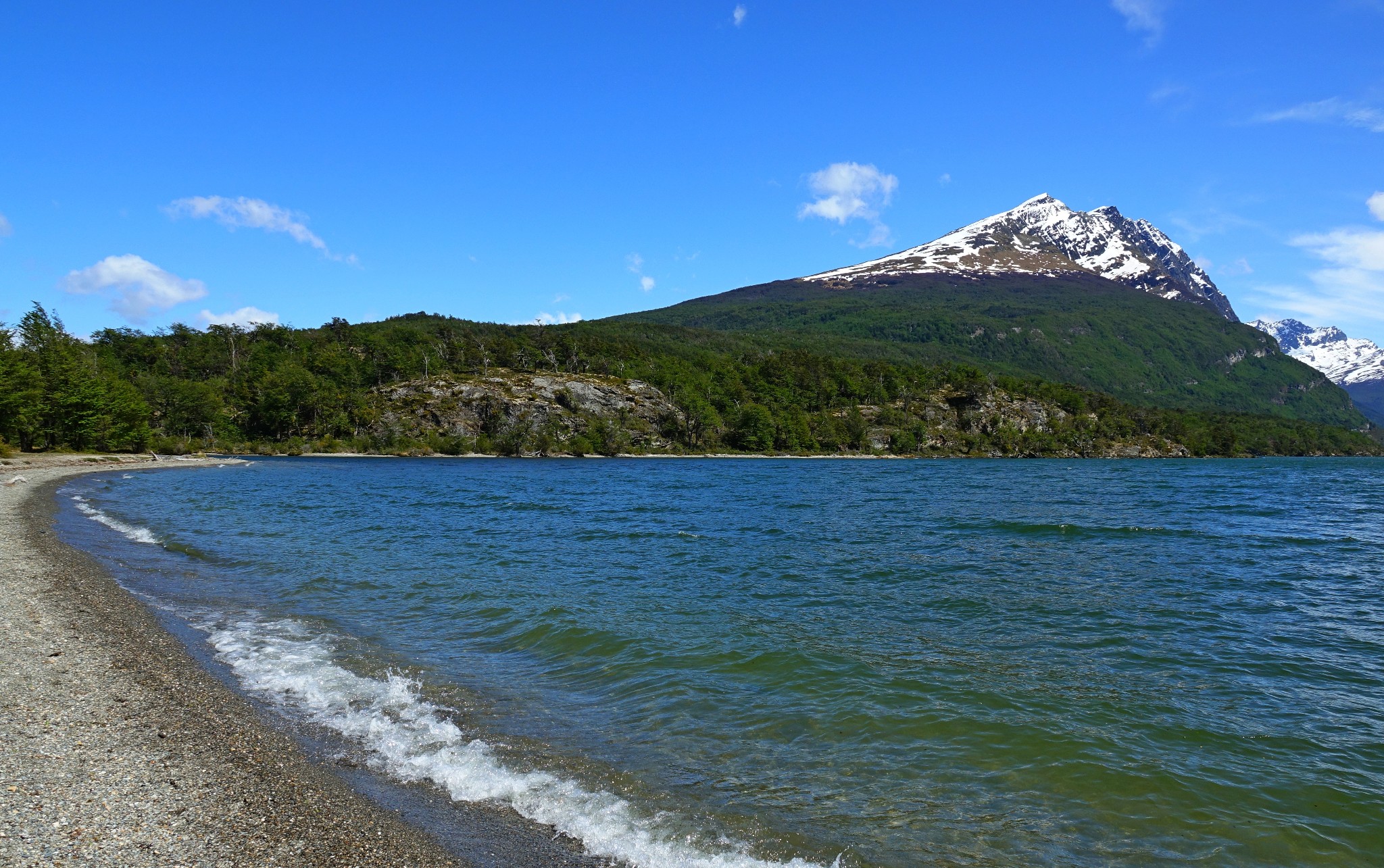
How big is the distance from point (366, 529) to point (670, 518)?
52.3 feet

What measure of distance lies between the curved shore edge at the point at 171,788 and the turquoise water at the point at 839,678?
868 millimetres

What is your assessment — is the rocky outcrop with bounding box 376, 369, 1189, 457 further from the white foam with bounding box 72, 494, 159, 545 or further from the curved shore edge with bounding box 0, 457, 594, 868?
the curved shore edge with bounding box 0, 457, 594, 868

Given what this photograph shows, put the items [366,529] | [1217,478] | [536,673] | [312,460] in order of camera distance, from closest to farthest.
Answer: [536,673], [366,529], [1217,478], [312,460]

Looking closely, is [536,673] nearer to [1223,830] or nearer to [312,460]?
[1223,830]

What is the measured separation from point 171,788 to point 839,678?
10.2 metres

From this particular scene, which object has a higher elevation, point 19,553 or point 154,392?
point 154,392

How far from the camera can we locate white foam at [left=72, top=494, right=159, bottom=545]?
2973 centimetres

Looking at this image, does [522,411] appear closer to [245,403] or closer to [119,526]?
[245,403]

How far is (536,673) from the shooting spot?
14.1 metres

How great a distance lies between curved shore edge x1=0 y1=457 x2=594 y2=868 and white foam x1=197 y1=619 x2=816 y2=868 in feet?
1.51

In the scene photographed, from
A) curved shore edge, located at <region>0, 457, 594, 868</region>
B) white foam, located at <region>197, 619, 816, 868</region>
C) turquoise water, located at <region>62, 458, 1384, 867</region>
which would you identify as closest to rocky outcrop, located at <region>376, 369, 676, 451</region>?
turquoise water, located at <region>62, 458, 1384, 867</region>

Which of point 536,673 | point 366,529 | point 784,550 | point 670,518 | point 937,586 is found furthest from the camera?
point 670,518

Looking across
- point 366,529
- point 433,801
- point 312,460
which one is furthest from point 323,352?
point 433,801

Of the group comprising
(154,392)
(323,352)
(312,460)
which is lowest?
(312,460)
